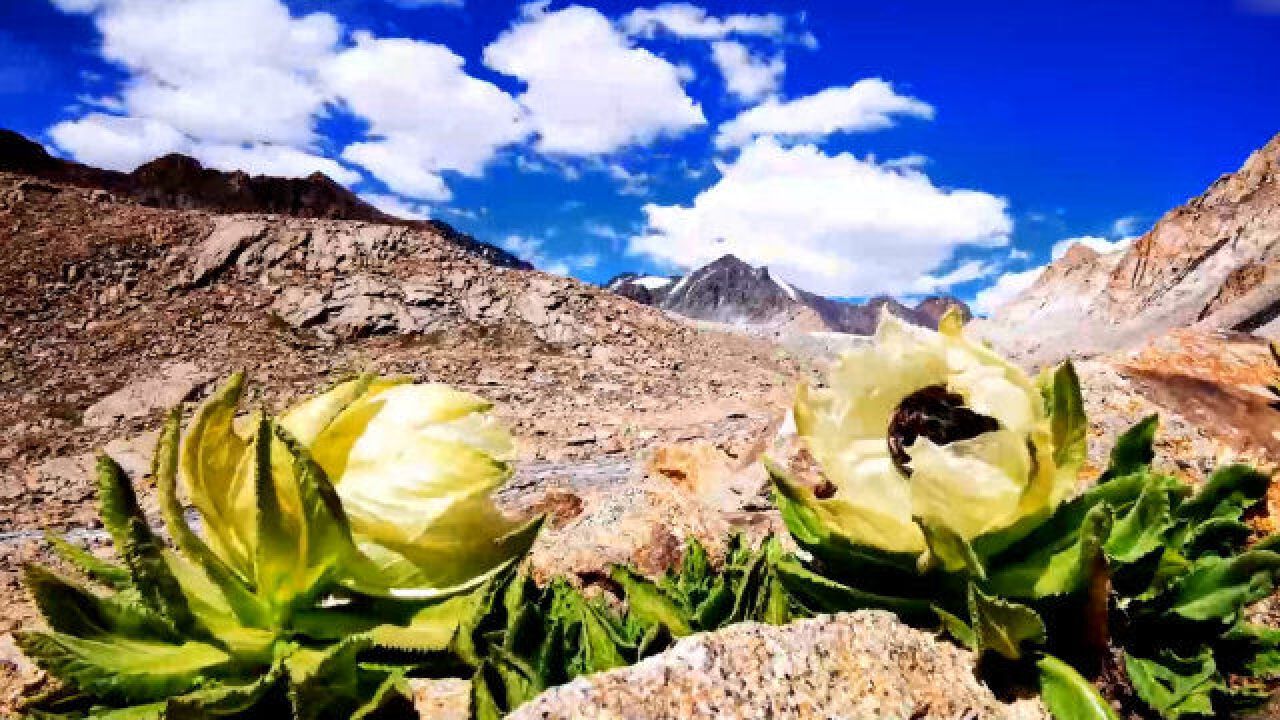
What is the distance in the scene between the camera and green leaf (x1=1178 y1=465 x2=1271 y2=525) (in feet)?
6.18

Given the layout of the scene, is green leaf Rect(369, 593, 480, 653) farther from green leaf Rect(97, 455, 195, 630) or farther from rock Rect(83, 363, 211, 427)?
rock Rect(83, 363, 211, 427)

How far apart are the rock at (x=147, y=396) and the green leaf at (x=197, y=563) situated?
20.4 m

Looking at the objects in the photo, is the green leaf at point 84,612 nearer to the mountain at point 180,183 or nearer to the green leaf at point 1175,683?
the green leaf at point 1175,683

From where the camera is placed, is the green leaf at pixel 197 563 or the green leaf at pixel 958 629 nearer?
the green leaf at pixel 197 563

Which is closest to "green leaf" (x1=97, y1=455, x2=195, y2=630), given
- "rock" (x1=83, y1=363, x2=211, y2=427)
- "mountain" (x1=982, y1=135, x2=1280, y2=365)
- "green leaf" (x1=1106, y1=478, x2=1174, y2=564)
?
"green leaf" (x1=1106, y1=478, x2=1174, y2=564)

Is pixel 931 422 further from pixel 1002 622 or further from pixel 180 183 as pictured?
pixel 180 183

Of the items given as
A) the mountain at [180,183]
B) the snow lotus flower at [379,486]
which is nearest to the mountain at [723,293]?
the mountain at [180,183]

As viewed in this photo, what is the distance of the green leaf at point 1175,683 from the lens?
1502mm

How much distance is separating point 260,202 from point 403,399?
71.0 metres

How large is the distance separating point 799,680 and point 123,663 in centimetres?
92

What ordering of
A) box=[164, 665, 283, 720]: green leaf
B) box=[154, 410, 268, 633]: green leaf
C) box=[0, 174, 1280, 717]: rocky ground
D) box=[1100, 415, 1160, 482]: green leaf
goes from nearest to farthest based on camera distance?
1. box=[164, 665, 283, 720]: green leaf
2. box=[154, 410, 268, 633]: green leaf
3. box=[0, 174, 1280, 717]: rocky ground
4. box=[1100, 415, 1160, 482]: green leaf

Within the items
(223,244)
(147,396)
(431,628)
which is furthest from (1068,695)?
(223,244)

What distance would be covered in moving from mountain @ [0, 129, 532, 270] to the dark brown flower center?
59.2 m

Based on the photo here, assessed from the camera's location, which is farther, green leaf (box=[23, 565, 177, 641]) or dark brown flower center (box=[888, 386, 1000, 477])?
dark brown flower center (box=[888, 386, 1000, 477])
